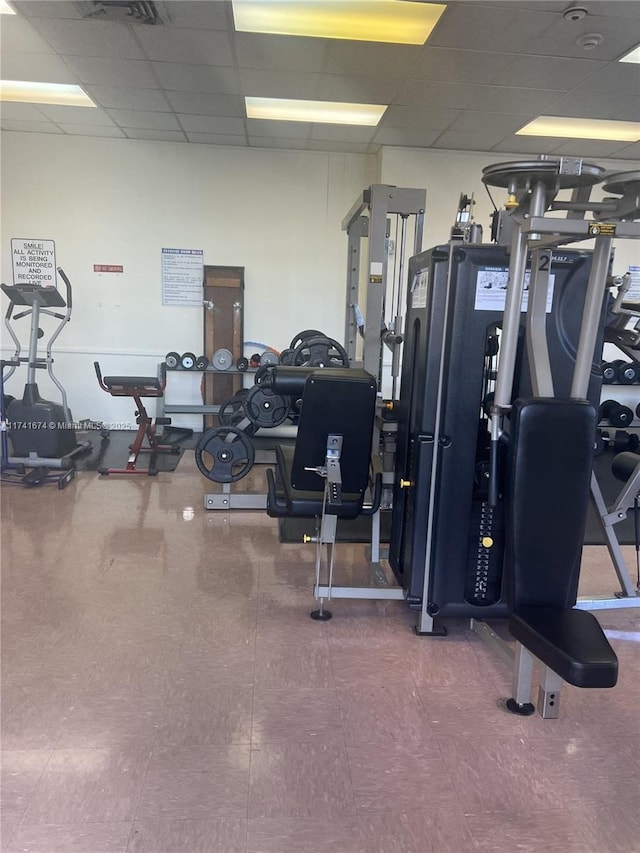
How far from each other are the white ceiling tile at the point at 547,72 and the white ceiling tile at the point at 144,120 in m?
2.75

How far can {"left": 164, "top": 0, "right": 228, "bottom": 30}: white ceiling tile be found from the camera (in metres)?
3.12

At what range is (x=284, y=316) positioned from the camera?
6.09 meters

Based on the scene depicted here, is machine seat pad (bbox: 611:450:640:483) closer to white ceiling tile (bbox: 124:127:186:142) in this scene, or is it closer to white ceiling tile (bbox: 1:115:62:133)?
white ceiling tile (bbox: 124:127:186:142)

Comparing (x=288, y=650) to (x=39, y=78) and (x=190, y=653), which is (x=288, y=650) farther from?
(x=39, y=78)

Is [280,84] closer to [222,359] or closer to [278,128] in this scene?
[278,128]

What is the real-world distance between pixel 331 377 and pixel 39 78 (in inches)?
147

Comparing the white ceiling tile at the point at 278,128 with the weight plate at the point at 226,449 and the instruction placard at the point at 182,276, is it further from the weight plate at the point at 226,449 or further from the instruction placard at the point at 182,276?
the weight plate at the point at 226,449

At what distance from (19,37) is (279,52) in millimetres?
1651

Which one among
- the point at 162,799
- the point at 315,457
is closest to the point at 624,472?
the point at 315,457

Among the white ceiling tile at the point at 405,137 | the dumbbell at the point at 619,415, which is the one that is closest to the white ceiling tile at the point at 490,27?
the white ceiling tile at the point at 405,137

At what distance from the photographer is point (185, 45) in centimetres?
361

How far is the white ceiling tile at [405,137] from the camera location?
200 inches

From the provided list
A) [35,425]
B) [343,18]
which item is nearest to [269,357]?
[35,425]

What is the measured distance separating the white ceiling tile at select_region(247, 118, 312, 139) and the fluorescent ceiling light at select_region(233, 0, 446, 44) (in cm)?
154
